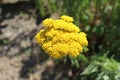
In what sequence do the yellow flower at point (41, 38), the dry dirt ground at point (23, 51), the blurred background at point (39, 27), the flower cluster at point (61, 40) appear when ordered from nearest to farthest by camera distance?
1. the flower cluster at point (61, 40)
2. the yellow flower at point (41, 38)
3. the blurred background at point (39, 27)
4. the dry dirt ground at point (23, 51)

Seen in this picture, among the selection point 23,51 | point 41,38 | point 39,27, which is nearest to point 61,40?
point 41,38

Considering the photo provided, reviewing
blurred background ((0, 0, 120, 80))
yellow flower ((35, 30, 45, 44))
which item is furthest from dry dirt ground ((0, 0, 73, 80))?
yellow flower ((35, 30, 45, 44))

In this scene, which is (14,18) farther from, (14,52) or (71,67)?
(71,67)

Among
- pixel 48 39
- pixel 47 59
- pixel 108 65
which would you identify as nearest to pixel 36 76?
pixel 47 59

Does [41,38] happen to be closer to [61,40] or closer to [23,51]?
[61,40]

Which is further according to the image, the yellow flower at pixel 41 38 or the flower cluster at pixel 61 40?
the yellow flower at pixel 41 38

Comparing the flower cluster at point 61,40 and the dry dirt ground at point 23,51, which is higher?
the dry dirt ground at point 23,51

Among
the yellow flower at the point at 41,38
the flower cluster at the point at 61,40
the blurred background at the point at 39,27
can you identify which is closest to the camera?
the flower cluster at the point at 61,40

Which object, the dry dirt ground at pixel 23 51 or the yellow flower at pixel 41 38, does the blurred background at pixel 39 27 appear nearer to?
the dry dirt ground at pixel 23 51

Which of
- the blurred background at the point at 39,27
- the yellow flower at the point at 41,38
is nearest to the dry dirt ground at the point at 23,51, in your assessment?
the blurred background at the point at 39,27
